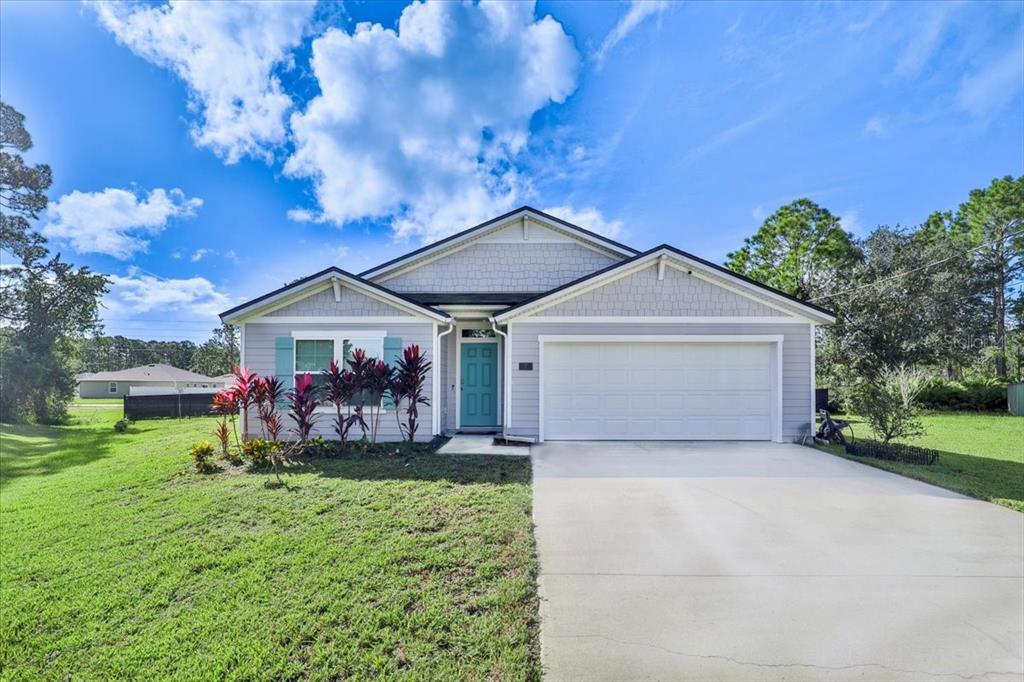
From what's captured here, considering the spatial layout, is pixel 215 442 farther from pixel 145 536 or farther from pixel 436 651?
pixel 436 651

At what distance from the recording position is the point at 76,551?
183 inches

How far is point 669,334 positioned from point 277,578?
8.31m

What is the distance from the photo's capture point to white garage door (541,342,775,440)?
378 inches

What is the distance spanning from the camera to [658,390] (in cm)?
964

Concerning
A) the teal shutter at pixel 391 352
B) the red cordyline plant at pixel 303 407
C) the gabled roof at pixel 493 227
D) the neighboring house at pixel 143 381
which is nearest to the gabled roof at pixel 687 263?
the teal shutter at pixel 391 352

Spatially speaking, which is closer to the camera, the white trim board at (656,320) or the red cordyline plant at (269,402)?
the red cordyline plant at (269,402)

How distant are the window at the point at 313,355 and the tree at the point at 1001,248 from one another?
99.7 ft

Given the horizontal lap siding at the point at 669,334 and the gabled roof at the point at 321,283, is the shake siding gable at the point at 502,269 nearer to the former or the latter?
the gabled roof at the point at 321,283

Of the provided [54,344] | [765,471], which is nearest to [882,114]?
[765,471]

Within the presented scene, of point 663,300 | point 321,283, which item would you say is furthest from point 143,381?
point 663,300

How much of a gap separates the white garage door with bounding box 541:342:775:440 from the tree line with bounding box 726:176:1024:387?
11.6 meters

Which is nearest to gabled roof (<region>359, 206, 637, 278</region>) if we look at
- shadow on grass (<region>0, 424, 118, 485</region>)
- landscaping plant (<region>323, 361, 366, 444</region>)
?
landscaping plant (<region>323, 361, 366, 444</region>)

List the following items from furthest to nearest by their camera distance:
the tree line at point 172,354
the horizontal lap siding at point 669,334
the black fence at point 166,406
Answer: the tree line at point 172,354, the black fence at point 166,406, the horizontal lap siding at point 669,334

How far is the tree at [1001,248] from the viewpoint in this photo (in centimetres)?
2261
